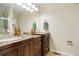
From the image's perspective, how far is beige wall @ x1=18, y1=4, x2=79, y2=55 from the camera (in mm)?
1521

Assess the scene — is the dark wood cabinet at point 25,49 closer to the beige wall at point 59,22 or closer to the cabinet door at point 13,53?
the cabinet door at point 13,53

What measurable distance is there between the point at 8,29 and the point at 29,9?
0.35 m

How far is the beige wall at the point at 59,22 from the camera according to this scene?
59.9 inches

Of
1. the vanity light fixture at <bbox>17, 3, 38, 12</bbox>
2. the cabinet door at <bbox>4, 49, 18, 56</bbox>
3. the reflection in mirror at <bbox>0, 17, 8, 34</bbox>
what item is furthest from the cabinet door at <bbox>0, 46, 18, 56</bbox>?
the vanity light fixture at <bbox>17, 3, 38, 12</bbox>

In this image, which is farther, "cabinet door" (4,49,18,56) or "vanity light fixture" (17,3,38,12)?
"vanity light fixture" (17,3,38,12)

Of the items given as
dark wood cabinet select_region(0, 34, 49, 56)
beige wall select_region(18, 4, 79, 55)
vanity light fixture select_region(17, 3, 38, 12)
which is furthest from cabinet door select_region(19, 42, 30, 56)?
vanity light fixture select_region(17, 3, 38, 12)

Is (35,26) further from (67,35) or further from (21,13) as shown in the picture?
(67,35)

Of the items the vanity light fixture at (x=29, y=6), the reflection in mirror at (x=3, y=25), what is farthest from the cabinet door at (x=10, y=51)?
the vanity light fixture at (x=29, y=6)

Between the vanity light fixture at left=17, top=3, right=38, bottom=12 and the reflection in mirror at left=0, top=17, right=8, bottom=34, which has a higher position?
the vanity light fixture at left=17, top=3, right=38, bottom=12

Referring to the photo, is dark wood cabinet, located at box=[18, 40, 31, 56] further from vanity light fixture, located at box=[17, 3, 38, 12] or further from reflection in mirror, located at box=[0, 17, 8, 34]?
vanity light fixture, located at box=[17, 3, 38, 12]

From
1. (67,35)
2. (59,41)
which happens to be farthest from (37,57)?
(67,35)

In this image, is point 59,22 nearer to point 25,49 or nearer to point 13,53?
point 25,49

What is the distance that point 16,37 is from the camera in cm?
161

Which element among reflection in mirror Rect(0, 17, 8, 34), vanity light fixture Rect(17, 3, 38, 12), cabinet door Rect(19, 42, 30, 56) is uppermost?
vanity light fixture Rect(17, 3, 38, 12)
